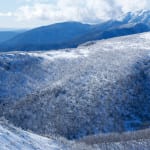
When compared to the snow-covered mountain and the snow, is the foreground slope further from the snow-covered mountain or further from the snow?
the snow-covered mountain

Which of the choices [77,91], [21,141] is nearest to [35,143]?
[21,141]

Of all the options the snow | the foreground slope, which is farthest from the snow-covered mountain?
the snow

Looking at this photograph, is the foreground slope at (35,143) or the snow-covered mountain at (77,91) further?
the snow-covered mountain at (77,91)

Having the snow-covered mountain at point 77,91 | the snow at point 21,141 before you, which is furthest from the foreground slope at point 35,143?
the snow-covered mountain at point 77,91

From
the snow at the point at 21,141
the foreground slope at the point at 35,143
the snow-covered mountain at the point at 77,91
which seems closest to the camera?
the snow at the point at 21,141

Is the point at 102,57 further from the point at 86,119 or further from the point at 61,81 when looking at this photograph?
the point at 86,119

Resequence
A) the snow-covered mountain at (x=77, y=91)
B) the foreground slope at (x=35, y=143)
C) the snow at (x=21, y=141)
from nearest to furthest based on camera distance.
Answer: the snow at (x=21, y=141) → the foreground slope at (x=35, y=143) → the snow-covered mountain at (x=77, y=91)

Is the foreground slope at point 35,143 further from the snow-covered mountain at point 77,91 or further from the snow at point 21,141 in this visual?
the snow-covered mountain at point 77,91

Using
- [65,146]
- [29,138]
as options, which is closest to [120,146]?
[65,146]

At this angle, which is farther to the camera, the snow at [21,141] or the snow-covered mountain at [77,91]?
the snow-covered mountain at [77,91]

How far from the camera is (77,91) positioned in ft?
228

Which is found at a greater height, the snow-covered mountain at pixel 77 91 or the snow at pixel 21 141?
the snow at pixel 21 141

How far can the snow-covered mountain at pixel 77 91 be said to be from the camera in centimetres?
6066

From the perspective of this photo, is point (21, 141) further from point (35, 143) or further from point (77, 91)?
point (77, 91)
